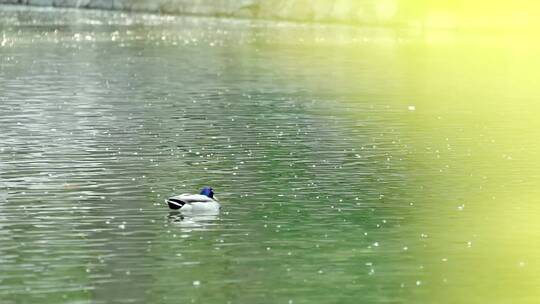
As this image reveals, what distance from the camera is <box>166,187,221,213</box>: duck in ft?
96.7

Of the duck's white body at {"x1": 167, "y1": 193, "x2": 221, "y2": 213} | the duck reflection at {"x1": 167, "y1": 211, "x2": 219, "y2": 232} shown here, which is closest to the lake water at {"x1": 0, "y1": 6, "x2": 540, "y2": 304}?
the duck reflection at {"x1": 167, "y1": 211, "x2": 219, "y2": 232}

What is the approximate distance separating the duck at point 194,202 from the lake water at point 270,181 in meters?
0.27

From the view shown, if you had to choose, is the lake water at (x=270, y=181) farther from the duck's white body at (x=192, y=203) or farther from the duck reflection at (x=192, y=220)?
the duck's white body at (x=192, y=203)

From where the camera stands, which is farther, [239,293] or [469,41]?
[469,41]

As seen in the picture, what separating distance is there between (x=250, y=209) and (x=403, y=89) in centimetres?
3115

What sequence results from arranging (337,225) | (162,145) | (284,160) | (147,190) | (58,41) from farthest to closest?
(58,41)
(162,145)
(284,160)
(147,190)
(337,225)

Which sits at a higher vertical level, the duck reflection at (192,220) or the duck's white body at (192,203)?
the duck's white body at (192,203)

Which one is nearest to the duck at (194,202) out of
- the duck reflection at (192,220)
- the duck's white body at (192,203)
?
the duck's white body at (192,203)

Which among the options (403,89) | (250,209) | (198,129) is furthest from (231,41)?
(250,209)

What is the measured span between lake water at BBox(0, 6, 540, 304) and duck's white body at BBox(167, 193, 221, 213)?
27 cm

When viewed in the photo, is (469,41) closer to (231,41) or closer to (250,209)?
(231,41)

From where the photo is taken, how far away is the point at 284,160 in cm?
3812

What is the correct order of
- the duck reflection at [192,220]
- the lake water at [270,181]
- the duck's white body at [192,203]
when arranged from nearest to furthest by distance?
the lake water at [270,181], the duck reflection at [192,220], the duck's white body at [192,203]

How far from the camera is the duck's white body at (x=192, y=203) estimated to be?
1160 inches
